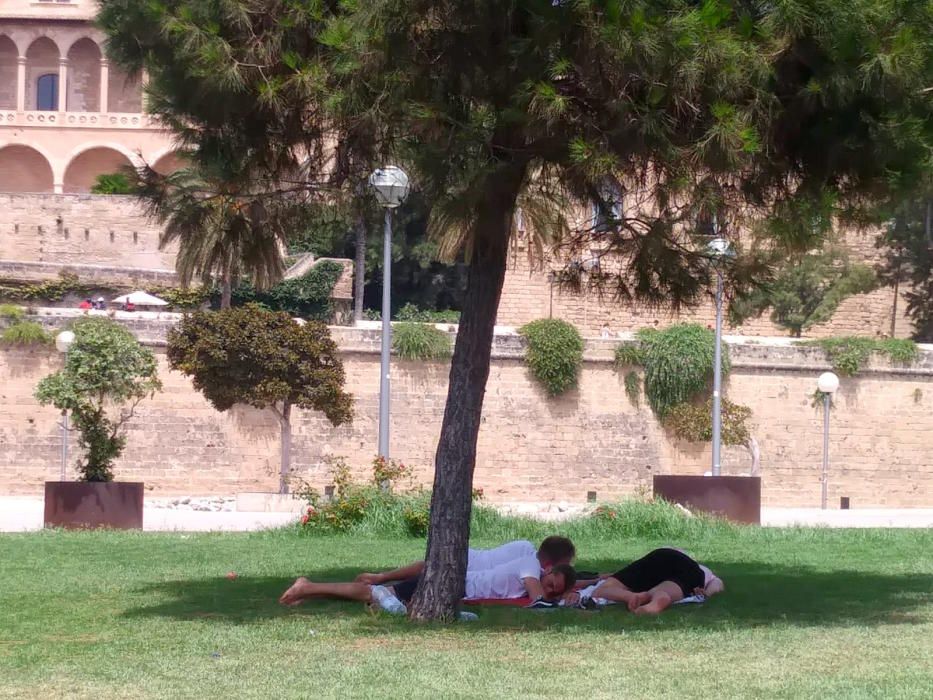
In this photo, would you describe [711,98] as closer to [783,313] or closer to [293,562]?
[293,562]

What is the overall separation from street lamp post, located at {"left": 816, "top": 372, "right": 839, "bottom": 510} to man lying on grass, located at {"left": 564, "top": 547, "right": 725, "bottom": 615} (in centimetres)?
1780

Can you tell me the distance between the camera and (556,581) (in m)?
7.82

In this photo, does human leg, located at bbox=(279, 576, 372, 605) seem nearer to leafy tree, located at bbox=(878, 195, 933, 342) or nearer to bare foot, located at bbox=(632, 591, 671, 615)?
bare foot, located at bbox=(632, 591, 671, 615)

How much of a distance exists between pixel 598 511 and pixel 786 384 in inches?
555

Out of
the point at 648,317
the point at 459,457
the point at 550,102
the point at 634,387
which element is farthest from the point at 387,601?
the point at 648,317

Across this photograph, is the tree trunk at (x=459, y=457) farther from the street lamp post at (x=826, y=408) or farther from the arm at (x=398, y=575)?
the street lamp post at (x=826, y=408)

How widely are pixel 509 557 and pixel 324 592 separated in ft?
3.70

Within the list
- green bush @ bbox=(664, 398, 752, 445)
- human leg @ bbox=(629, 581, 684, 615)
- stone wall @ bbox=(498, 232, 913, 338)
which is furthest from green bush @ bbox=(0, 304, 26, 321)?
human leg @ bbox=(629, 581, 684, 615)

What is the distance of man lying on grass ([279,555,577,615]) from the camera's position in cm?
782

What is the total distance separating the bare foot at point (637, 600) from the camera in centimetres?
765

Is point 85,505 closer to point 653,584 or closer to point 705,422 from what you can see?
point 653,584

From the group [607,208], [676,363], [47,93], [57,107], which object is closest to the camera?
[607,208]

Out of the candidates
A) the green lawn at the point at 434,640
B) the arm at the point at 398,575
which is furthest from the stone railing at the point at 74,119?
the arm at the point at 398,575

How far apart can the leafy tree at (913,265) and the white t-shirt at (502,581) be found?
2811cm
